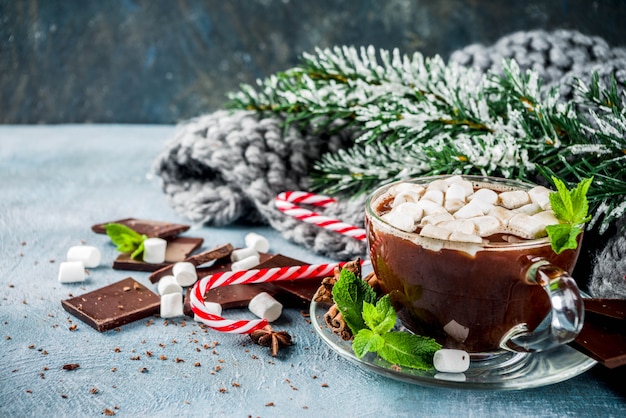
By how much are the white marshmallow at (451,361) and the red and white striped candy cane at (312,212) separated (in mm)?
405

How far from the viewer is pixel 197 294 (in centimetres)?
101

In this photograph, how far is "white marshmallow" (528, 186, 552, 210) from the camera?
901mm

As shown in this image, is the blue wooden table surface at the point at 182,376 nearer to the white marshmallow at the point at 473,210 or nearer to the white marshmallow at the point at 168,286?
the white marshmallow at the point at 168,286

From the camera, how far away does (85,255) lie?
1.23m

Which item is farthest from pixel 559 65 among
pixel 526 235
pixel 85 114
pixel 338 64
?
pixel 85 114

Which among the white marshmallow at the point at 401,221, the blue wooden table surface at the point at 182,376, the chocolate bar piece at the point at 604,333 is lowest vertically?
the blue wooden table surface at the point at 182,376

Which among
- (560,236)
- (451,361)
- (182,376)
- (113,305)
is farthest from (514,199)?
(113,305)

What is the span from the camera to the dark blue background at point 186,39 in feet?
7.22

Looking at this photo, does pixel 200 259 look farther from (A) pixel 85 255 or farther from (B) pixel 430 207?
(B) pixel 430 207

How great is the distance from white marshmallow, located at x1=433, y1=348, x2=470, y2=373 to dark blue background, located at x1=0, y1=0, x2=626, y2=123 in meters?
1.58

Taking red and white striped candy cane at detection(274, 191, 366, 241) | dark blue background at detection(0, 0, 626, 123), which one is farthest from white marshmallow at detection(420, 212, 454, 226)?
dark blue background at detection(0, 0, 626, 123)

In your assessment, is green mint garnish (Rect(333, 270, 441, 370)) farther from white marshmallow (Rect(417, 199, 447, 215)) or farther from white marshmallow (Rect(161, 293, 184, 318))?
white marshmallow (Rect(161, 293, 184, 318))

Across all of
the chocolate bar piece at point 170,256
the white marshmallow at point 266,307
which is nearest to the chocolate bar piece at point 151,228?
the chocolate bar piece at point 170,256

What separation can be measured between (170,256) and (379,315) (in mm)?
541
